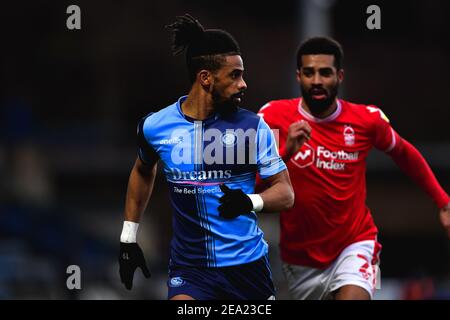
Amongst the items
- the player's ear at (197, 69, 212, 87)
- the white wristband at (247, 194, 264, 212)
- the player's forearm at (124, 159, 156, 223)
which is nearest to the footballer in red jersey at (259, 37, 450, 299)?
the player's forearm at (124, 159, 156, 223)

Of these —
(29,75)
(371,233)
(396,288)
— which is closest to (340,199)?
(371,233)

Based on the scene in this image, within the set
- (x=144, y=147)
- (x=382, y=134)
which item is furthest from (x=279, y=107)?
(x=144, y=147)

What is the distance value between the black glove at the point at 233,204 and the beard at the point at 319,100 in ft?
5.97

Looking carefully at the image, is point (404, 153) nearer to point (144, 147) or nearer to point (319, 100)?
point (319, 100)

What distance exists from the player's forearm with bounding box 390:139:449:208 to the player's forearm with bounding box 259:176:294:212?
71.0 inches

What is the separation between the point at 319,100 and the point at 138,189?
165 cm

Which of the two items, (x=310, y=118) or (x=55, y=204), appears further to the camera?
(x=55, y=204)

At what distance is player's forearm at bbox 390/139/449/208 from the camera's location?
764cm

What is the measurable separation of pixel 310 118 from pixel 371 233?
3.22 ft

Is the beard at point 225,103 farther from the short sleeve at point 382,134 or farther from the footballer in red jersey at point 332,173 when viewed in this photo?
the short sleeve at point 382,134

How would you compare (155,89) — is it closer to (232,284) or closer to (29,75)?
(29,75)

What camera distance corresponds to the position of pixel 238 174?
20.1ft

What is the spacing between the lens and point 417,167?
25.1 ft

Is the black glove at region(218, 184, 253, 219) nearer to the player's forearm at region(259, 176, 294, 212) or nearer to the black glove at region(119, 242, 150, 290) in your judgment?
the player's forearm at region(259, 176, 294, 212)
